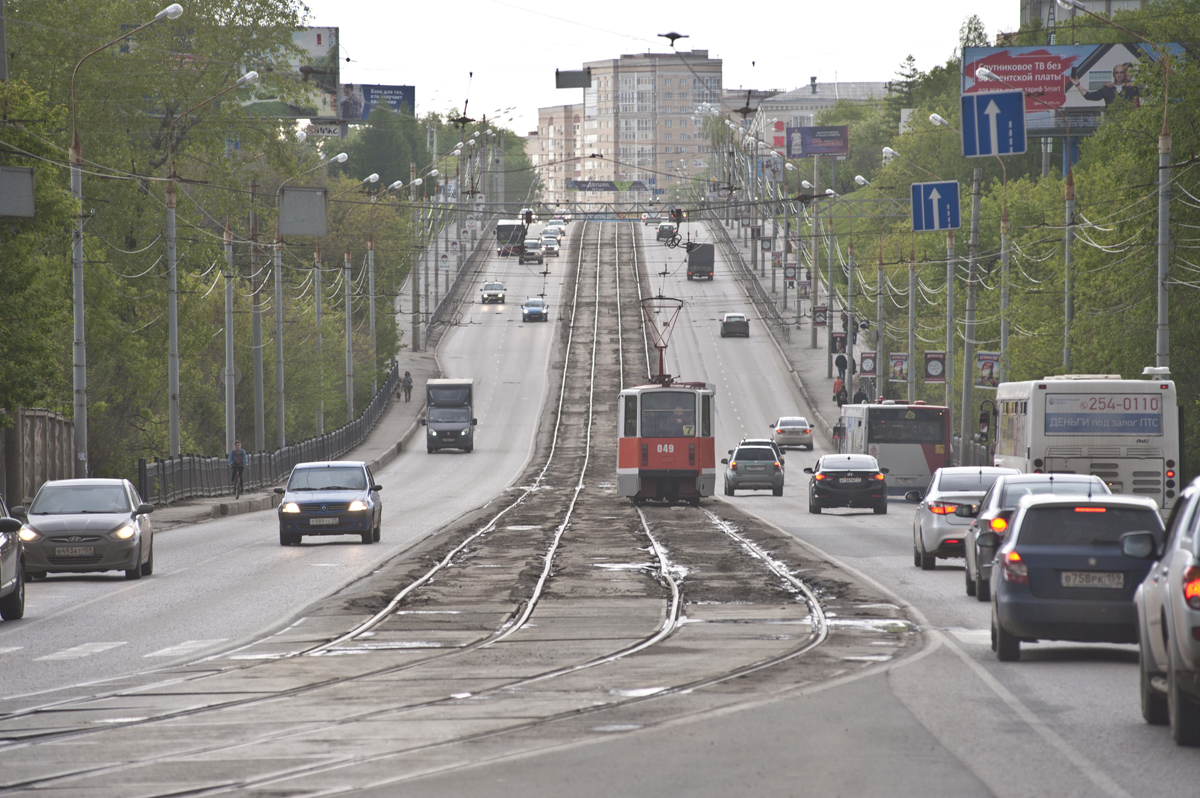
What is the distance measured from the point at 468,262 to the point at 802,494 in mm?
84815

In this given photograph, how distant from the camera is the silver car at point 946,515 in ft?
77.6

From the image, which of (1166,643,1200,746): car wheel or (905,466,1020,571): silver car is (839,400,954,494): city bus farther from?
(1166,643,1200,746): car wheel

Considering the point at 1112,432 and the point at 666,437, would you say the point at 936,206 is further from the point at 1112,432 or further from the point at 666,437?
the point at 1112,432

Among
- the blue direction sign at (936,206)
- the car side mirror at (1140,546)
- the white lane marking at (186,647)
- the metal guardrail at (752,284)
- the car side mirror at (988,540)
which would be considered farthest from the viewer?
the metal guardrail at (752,284)

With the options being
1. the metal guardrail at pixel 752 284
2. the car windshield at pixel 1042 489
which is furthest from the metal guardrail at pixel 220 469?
the metal guardrail at pixel 752 284

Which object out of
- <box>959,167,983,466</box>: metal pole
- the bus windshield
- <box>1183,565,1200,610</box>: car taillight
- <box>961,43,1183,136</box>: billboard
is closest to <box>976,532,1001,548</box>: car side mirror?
<box>1183,565,1200,610</box>: car taillight

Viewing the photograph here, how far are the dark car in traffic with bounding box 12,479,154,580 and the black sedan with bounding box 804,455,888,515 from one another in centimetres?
2033

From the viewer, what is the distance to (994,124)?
3897 centimetres

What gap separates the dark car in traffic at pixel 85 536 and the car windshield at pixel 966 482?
459 inches

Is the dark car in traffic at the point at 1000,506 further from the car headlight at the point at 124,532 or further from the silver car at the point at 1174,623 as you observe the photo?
the car headlight at the point at 124,532

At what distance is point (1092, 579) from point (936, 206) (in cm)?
3442

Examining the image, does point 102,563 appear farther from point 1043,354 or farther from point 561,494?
point 1043,354

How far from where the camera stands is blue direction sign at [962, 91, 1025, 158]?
38750 millimetres

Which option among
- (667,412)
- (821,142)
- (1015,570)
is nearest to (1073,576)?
(1015,570)
